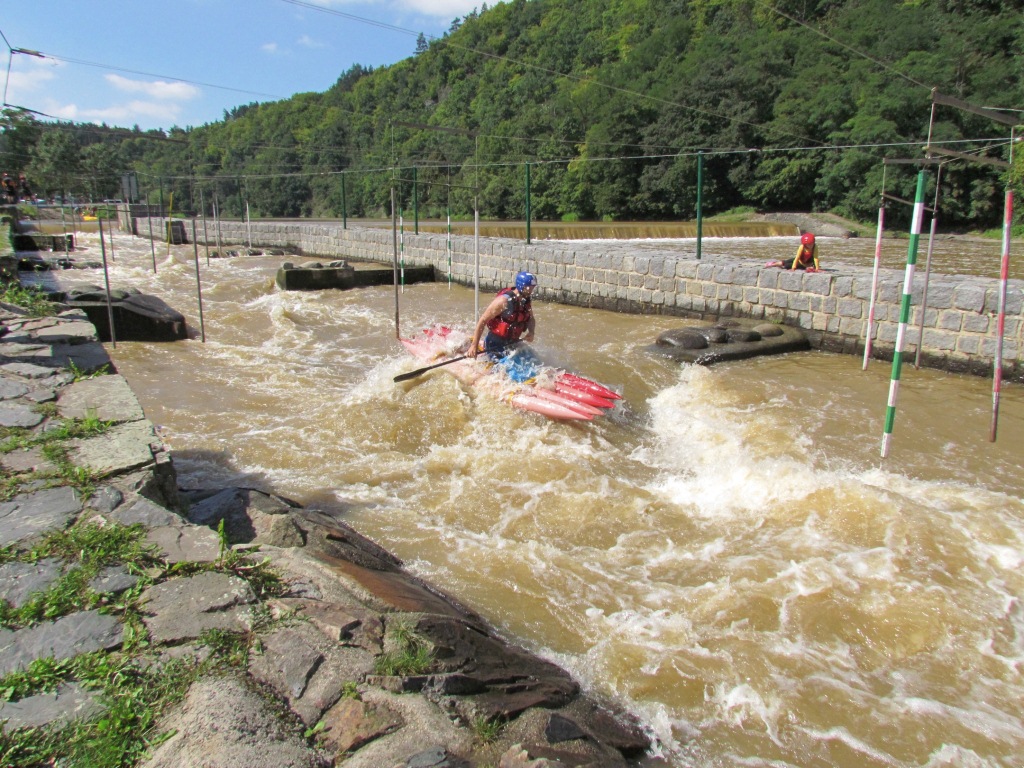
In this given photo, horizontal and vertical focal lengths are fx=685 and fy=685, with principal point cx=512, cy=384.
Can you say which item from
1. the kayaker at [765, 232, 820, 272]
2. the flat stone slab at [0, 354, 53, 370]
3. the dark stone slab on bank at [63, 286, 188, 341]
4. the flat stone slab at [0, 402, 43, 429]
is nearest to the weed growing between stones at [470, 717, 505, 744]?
the flat stone slab at [0, 402, 43, 429]

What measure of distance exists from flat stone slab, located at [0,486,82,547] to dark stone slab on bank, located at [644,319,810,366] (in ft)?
23.6

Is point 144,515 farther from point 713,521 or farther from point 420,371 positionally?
point 420,371

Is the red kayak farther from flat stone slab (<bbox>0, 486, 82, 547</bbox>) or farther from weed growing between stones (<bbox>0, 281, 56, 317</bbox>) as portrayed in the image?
flat stone slab (<bbox>0, 486, 82, 547</bbox>)

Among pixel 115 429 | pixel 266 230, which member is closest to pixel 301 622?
pixel 115 429

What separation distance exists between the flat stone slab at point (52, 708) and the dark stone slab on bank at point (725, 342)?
305 inches

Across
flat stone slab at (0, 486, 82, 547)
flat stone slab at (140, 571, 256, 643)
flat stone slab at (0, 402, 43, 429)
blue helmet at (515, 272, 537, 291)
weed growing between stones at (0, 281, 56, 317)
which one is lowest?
flat stone slab at (140, 571, 256, 643)

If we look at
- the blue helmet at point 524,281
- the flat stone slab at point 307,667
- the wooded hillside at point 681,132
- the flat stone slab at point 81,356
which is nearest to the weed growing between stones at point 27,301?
the flat stone slab at point 81,356

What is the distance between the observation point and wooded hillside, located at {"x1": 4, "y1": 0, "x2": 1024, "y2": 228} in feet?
79.7

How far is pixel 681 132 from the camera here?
34875 millimetres

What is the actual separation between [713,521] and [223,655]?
3.66 m

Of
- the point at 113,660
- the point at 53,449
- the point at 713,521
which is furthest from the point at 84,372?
the point at 713,521

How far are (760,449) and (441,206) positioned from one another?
43.1 metres

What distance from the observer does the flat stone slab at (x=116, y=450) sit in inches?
Answer: 124

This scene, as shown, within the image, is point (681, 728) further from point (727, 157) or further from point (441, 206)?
point (441, 206)
